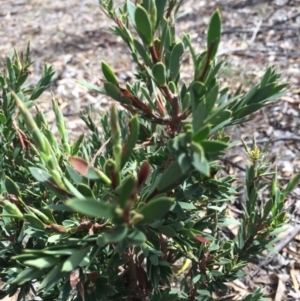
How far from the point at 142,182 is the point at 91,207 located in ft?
0.47

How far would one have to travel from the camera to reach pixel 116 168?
2.05 ft

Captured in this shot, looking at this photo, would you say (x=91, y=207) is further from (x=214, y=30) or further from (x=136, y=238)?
(x=214, y=30)

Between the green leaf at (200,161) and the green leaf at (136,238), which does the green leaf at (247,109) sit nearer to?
the green leaf at (200,161)

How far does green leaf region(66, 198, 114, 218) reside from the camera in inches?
19.5

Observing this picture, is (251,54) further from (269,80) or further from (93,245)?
(93,245)

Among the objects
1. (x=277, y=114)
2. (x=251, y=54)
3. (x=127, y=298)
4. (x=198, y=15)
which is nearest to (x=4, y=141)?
(x=127, y=298)

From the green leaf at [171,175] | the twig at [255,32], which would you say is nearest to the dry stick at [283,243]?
the green leaf at [171,175]

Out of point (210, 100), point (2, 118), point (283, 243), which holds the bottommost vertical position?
point (283, 243)

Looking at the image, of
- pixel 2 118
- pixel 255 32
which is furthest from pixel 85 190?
pixel 255 32

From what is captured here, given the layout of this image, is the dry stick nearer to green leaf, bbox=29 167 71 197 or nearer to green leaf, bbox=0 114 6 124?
green leaf, bbox=0 114 6 124

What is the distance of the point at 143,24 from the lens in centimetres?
66

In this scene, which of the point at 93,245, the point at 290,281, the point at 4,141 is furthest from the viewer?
the point at 290,281

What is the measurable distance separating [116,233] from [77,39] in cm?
307

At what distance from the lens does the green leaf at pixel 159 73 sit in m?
0.68
